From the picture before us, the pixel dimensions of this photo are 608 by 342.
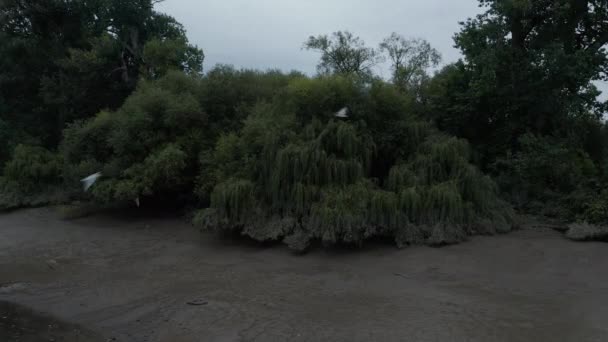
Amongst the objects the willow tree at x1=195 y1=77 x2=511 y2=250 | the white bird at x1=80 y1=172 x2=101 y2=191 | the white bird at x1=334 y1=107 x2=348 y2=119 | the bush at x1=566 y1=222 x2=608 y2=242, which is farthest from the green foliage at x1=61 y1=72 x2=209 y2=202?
the bush at x1=566 y1=222 x2=608 y2=242

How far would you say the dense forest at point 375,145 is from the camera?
1385 cm

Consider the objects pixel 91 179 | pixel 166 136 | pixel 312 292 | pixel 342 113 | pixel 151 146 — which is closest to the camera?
pixel 312 292

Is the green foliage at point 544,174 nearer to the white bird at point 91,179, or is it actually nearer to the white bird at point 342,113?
the white bird at point 342,113

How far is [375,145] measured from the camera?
15086mm

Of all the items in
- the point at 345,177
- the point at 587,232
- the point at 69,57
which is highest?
the point at 69,57

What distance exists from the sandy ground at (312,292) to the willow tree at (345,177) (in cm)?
76

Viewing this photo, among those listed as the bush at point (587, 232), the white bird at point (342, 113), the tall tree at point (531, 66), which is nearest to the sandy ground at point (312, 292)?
the bush at point (587, 232)

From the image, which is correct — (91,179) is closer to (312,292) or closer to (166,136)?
(166,136)

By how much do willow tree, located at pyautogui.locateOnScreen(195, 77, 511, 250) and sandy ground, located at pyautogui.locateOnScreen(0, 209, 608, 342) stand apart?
76cm

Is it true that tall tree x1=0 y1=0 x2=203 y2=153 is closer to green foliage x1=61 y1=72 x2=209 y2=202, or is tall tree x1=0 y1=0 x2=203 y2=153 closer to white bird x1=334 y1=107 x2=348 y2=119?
green foliage x1=61 y1=72 x2=209 y2=202

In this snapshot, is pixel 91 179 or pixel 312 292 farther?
pixel 91 179

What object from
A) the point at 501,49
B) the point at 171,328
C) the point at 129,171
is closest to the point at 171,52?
the point at 129,171

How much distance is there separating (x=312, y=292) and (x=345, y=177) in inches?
152

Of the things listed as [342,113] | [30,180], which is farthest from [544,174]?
[30,180]
